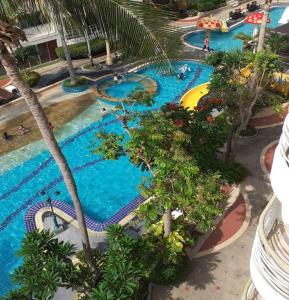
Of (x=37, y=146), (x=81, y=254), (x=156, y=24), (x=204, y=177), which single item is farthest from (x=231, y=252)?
(x=37, y=146)

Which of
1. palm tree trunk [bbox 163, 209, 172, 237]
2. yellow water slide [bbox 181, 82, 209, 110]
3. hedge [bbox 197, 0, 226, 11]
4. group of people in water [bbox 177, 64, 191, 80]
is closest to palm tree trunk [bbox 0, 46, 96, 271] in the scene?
palm tree trunk [bbox 163, 209, 172, 237]

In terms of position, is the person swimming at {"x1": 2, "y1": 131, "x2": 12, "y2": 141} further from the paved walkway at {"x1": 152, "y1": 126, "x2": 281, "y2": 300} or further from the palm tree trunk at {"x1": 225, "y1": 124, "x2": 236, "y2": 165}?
the paved walkway at {"x1": 152, "y1": 126, "x2": 281, "y2": 300}

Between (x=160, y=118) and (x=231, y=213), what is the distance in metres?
7.26

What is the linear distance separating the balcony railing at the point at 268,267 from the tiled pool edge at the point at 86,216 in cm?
999

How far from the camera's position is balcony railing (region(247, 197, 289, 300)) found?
7805 mm

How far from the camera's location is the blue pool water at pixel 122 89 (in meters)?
30.4

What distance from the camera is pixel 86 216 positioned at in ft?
61.2

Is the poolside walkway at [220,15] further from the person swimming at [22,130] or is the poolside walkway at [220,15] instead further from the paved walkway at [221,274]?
the paved walkway at [221,274]

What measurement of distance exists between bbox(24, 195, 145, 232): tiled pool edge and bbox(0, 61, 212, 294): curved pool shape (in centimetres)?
39

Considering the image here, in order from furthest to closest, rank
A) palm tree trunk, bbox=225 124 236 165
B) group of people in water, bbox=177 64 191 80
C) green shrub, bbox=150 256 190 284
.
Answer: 1. group of people in water, bbox=177 64 191 80
2. palm tree trunk, bbox=225 124 236 165
3. green shrub, bbox=150 256 190 284

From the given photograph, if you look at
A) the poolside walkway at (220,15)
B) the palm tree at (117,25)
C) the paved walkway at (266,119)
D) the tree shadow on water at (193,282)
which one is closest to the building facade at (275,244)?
the palm tree at (117,25)

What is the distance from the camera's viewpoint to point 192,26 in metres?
44.5

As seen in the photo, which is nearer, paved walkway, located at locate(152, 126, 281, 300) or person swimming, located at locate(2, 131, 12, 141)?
paved walkway, located at locate(152, 126, 281, 300)

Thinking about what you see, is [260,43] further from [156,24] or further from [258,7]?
[258,7]
